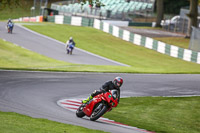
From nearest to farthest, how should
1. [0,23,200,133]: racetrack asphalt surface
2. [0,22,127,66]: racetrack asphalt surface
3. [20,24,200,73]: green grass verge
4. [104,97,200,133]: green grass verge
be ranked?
[0,23,200,133]: racetrack asphalt surface, [104,97,200,133]: green grass verge, [20,24,200,73]: green grass verge, [0,22,127,66]: racetrack asphalt surface

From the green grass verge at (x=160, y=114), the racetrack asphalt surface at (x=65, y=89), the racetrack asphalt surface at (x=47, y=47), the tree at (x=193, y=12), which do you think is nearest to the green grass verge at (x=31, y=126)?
the racetrack asphalt surface at (x=65, y=89)

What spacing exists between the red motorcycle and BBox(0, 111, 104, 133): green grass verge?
4.71 ft

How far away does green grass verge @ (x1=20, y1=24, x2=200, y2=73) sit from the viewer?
34.7 m

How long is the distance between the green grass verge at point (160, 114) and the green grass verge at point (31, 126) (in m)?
2.91

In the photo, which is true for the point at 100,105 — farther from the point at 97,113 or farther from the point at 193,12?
the point at 193,12

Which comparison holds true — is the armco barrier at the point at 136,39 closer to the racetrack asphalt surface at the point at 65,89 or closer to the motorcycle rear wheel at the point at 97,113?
the racetrack asphalt surface at the point at 65,89

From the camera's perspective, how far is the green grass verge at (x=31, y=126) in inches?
388

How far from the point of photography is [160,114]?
15312mm

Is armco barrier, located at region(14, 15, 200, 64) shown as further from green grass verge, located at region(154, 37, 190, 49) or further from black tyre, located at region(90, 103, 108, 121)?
black tyre, located at region(90, 103, 108, 121)

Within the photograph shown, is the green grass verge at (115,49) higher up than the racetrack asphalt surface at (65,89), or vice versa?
the racetrack asphalt surface at (65,89)

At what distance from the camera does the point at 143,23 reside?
2362 inches

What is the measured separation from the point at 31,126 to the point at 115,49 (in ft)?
104

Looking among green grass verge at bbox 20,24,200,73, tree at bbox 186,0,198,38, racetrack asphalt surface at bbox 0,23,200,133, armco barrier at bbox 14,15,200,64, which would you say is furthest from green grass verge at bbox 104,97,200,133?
tree at bbox 186,0,198,38

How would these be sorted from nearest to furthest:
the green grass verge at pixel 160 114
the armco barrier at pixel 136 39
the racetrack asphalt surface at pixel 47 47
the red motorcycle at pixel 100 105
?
the red motorcycle at pixel 100 105, the green grass verge at pixel 160 114, the racetrack asphalt surface at pixel 47 47, the armco barrier at pixel 136 39
